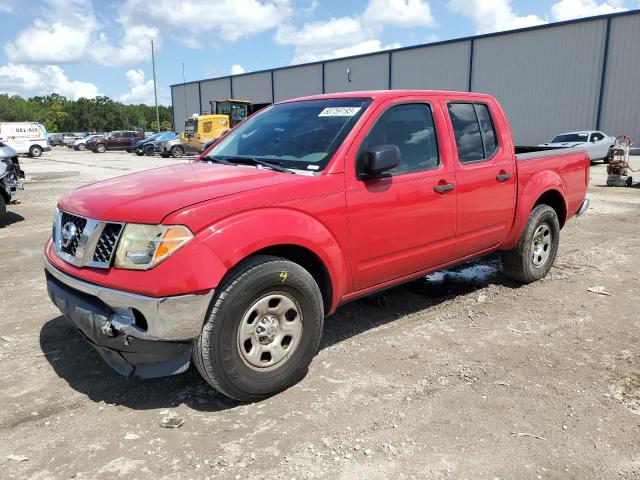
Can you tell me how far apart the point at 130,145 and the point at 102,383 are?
41646 millimetres

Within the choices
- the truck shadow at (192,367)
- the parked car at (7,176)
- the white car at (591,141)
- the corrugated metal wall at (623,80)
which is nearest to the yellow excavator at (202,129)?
the white car at (591,141)

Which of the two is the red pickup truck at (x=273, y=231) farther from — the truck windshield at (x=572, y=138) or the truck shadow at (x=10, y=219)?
the truck windshield at (x=572, y=138)

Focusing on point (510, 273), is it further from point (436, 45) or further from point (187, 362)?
point (436, 45)

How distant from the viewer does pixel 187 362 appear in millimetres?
2869

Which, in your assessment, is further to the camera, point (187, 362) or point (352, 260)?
point (352, 260)

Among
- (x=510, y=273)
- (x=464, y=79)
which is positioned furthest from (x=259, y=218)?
(x=464, y=79)

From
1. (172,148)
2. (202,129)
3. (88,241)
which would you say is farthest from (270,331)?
(172,148)

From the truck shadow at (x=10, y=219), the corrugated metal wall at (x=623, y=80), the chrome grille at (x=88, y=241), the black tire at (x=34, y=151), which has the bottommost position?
the truck shadow at (x=10, y=219)

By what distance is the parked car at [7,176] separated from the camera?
9031 millimetres

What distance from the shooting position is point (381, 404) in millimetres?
3133

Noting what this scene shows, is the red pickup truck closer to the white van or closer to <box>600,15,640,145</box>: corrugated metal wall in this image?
<box>600,15,640,145</box>: corrugated metal wall

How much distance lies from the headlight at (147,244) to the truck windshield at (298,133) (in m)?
1.08

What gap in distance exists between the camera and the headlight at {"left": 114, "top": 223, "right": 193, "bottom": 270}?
2.71 metres

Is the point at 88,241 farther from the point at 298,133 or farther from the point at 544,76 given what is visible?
the point at 544,76
